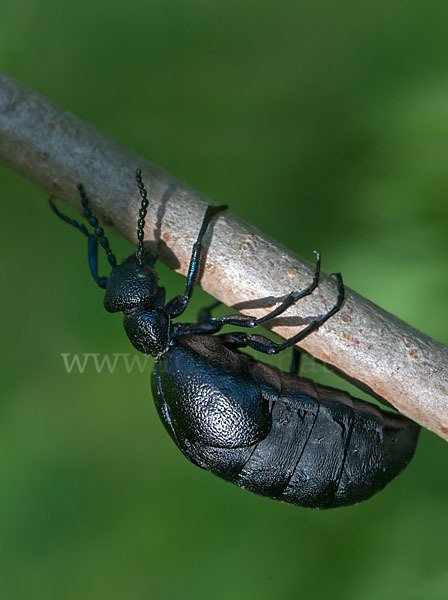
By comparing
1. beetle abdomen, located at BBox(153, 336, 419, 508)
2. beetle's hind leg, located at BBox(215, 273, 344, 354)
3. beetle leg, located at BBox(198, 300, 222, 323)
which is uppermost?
beetle leg, located at BBox(198, 300, 222, 323)

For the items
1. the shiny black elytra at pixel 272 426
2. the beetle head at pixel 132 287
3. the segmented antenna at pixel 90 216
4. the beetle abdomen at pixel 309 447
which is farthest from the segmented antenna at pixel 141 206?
the beetle abdomen at pixel 309 447

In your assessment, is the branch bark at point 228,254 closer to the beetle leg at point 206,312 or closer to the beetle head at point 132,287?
the beetle head at point 132,287

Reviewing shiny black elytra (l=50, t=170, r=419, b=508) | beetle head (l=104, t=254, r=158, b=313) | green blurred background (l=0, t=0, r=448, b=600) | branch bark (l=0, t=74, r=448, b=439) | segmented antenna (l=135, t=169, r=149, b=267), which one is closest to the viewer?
branch bark (l=0, t=74, r=448, b=439)

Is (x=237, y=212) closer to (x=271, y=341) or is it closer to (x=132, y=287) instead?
(x=132, y=287)

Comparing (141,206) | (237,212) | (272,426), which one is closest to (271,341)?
(272,426)

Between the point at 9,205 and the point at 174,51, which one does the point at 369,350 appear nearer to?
the point at 174,51

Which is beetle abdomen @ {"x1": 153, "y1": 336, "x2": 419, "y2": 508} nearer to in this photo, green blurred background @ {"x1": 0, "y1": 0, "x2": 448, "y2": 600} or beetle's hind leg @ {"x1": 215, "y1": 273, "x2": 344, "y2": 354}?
beetle's hind leg @ {"x1": 215, "y1": 273, "x2": 344, "y2": 354}

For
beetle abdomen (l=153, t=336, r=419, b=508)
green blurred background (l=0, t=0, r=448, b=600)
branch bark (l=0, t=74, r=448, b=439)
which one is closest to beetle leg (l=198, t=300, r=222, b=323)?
green blurred background (l=0, t=0, r=448, b=600)
